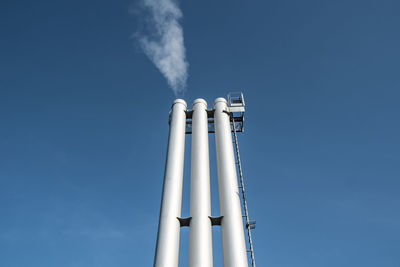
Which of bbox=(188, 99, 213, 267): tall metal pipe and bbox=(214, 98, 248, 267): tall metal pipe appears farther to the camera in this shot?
bbox=(188, 99, 213, 267): tall metal pipe

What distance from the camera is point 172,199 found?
12789 millimetres

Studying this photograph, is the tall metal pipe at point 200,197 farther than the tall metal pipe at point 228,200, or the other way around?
the tall metal pipe at point 200,197

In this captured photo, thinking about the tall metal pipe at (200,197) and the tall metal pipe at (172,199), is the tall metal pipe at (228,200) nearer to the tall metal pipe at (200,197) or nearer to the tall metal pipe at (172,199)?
the tall metal pipe at (200,197)

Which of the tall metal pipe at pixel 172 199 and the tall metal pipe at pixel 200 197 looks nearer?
the tall metal pipe at pixel 172 199

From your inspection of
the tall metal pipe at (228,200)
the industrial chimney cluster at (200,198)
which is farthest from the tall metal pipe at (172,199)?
the tall metal pipe at (228,200)

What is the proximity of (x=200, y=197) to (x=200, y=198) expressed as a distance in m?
0.04

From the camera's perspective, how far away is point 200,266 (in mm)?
10828

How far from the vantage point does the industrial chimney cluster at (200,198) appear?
11234 mm

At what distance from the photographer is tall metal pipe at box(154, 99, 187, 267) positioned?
1112cm

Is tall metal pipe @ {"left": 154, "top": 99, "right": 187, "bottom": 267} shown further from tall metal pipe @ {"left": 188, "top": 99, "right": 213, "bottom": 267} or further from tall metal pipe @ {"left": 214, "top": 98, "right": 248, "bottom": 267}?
tall metal pipe @ {"left": 214, "top": 98, "right": 248, "bottom": 267}

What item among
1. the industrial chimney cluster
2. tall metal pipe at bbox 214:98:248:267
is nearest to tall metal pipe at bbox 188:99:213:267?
the industrial chimney cluster

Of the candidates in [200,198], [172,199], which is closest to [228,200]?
[200,198]

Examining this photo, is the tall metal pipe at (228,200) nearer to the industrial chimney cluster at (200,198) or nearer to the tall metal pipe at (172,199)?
the industrial chimney cluster at (200,198)

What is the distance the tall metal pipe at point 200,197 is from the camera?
37.3 ft
